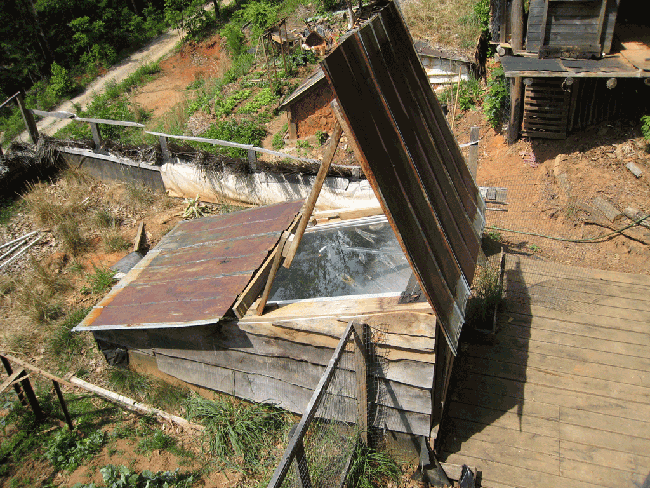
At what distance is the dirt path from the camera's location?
17.3 m

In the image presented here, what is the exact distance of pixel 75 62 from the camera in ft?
71.3

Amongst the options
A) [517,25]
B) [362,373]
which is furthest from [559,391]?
[517,25]

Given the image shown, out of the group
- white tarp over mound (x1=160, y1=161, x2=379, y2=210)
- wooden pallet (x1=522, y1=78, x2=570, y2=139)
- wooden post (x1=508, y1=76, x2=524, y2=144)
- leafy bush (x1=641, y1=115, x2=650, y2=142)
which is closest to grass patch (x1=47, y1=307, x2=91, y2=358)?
white tarp over mound (x1=160, y1=161, x2=379, y2=210)

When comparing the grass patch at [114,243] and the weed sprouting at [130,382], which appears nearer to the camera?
the weed sprouting at [130,382]

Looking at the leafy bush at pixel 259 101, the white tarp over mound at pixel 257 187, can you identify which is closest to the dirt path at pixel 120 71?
the leafy bush at pixel 259 101

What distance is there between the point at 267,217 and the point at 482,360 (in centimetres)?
293

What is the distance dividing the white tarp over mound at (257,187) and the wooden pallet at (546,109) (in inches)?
227

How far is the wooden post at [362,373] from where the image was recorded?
12.8 feet

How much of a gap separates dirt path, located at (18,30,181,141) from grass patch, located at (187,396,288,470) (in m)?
14.5

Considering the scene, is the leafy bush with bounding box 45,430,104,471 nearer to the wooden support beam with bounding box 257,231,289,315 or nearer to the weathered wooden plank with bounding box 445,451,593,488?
the wooden support beam with bounding box 257,231,289,315

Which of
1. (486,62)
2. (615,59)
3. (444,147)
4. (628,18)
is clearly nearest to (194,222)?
(444,147)

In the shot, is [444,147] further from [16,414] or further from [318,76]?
[318,76]

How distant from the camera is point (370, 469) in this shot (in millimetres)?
4289

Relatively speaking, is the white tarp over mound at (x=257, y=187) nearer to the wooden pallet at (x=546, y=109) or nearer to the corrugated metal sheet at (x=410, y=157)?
the corrugated metal sheet at (x=410, y=157)
